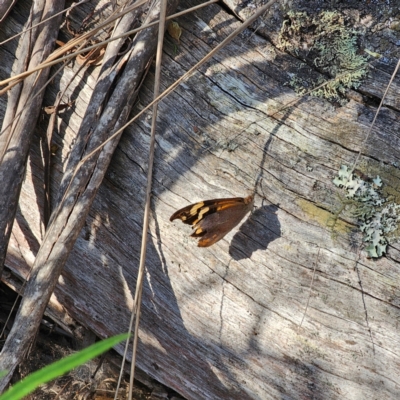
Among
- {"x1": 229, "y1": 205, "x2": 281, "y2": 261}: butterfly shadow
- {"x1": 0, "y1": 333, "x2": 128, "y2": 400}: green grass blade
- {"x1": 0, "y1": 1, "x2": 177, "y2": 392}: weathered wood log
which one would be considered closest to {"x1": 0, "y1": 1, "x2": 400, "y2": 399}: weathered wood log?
{"x1": 229, "y1": 205, "x2": 281, "y2": 261}: butterfly shadow

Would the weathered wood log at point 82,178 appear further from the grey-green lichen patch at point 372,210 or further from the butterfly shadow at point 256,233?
the grey-green lichen patch at point 372,210

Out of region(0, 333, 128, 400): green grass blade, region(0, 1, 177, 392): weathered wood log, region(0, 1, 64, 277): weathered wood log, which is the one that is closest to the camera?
region(0, 333, 128, 400): green grass blade

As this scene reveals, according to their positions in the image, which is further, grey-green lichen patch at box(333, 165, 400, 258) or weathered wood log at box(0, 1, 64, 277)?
weathered wood log at box(0, 1, 64, 277)

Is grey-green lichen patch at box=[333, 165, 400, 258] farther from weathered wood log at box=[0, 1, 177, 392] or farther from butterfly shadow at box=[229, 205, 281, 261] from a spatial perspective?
weathered wood log at box=[0, 1, 177, 392]

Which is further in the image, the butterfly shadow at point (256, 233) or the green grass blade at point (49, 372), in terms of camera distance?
the butterfly shadow at point (256, 233)

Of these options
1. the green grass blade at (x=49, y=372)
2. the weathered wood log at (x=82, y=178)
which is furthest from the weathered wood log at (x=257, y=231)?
the green grass blade at (x=49, y=372)

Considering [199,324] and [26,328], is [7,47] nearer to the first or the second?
[26,328]

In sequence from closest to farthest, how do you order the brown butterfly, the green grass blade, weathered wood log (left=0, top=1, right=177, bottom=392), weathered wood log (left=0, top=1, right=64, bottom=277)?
the green grass blade, the brown butterfly, weathered wood log (left=0, top=1, right=177, bottom=392), weathered wood log (left=0, top=1, right=64, bottom=277)

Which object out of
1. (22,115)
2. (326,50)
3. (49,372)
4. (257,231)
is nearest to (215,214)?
(257,231)
